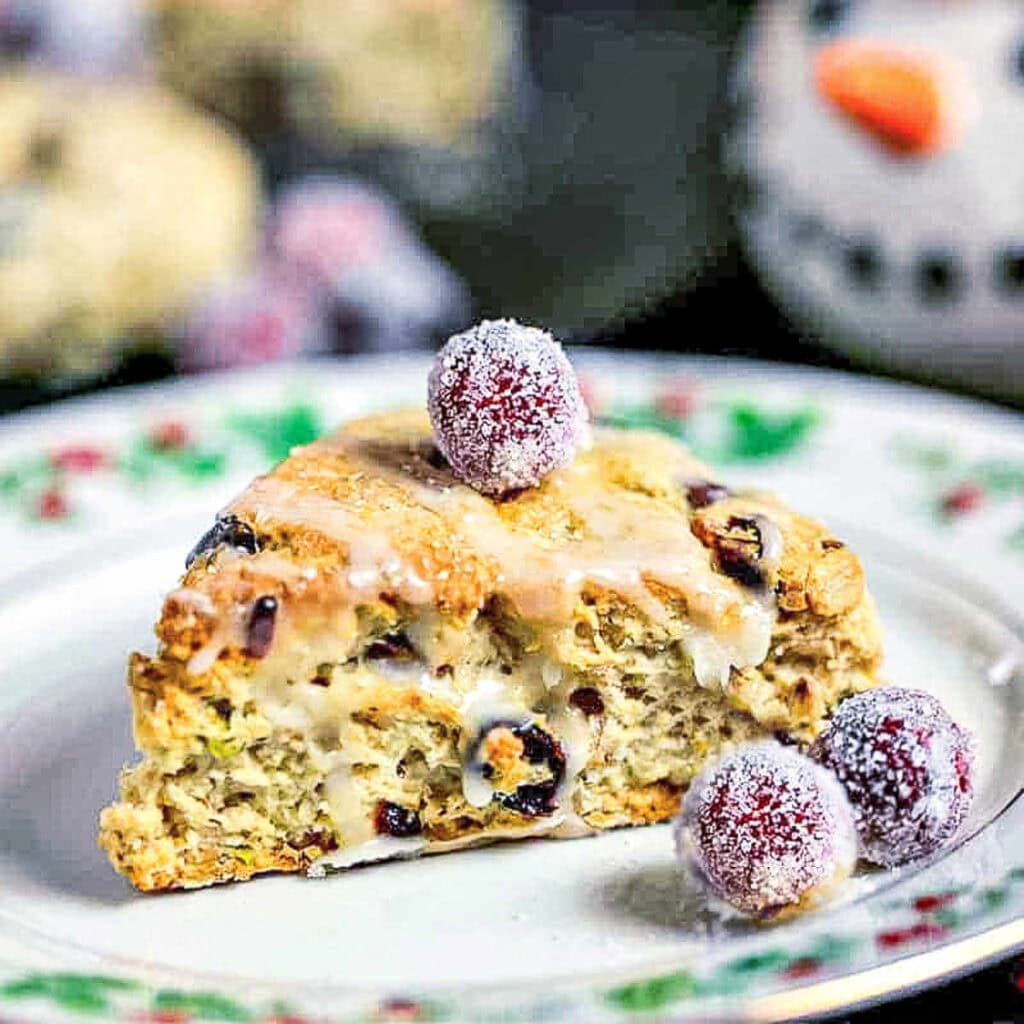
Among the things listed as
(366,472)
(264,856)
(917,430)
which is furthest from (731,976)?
(917,430)

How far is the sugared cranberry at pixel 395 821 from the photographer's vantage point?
2.51 metres

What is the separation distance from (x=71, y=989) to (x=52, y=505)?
1.49 meters

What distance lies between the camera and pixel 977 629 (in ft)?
9.89

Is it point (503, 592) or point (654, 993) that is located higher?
point (503, 592)

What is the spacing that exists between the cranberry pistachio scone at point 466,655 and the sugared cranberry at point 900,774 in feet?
0.62

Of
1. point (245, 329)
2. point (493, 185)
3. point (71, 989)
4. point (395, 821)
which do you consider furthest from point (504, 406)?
point (493, 185)

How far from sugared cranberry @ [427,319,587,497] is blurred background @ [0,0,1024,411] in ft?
5.47

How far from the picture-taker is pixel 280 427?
12.2 feet

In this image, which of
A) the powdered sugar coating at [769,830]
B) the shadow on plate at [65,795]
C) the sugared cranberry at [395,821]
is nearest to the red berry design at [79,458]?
the shadow on plate at [65,795]

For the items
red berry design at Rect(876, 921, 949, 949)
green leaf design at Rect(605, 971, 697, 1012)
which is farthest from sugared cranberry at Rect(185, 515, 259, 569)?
red berry design at Rect(876, 921, 949, 949)

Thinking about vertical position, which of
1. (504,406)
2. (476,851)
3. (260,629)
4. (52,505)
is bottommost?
(52,505)

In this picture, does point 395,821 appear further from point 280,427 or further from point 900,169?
point 900,169

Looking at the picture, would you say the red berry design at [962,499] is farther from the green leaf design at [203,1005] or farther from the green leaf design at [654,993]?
the green leaf design at [203,1005]

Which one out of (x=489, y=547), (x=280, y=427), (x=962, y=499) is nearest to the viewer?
(x=489, y=547)
